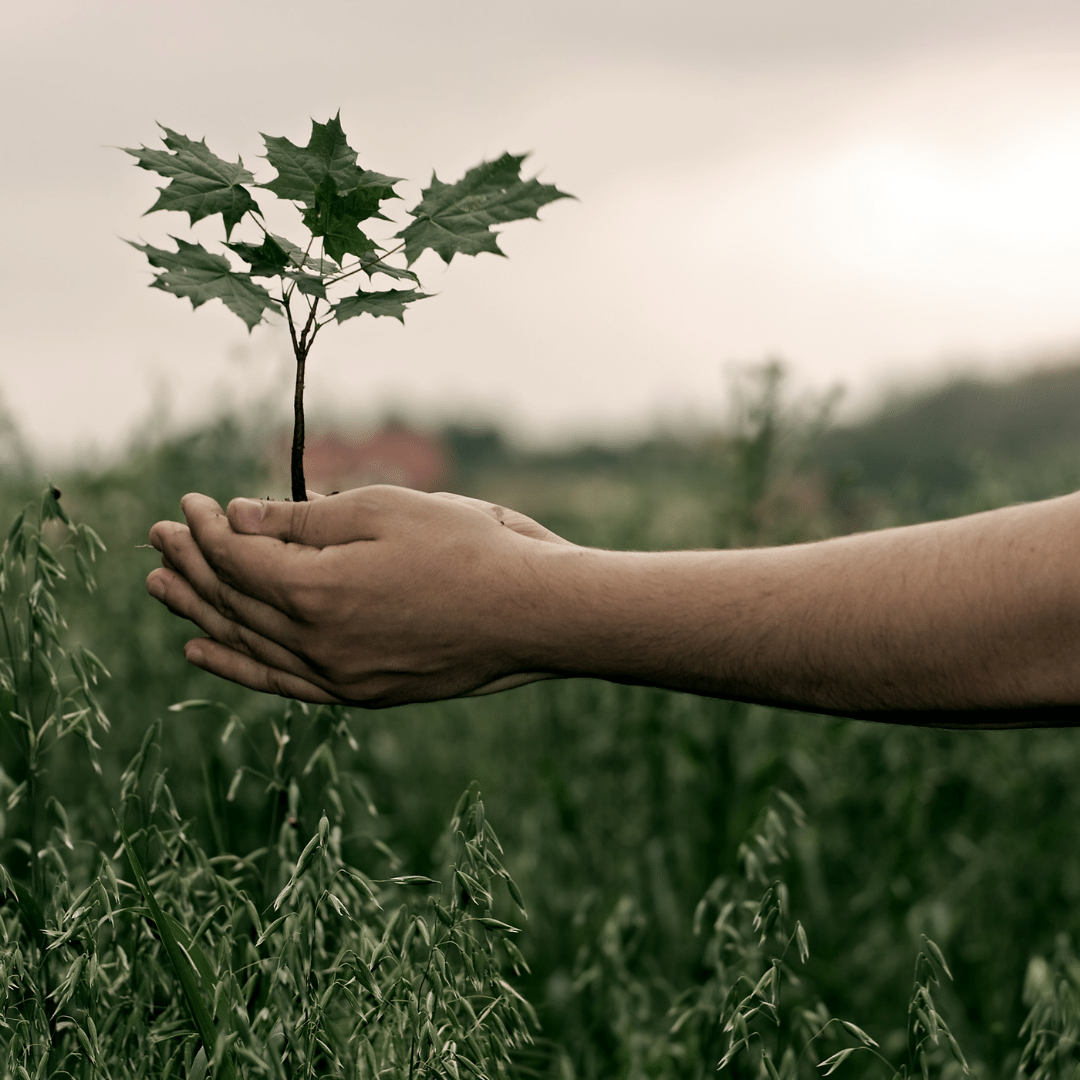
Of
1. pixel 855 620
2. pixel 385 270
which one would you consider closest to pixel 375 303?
pixel 385 270

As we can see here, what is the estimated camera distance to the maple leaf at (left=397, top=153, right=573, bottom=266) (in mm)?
1430

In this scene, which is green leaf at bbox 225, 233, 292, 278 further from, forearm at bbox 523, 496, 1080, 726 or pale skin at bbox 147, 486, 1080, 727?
forearm at bbox 523, 496, 1080, 726

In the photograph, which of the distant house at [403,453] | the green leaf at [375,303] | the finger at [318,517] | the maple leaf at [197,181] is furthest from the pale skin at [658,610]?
the distant house at [403,453]

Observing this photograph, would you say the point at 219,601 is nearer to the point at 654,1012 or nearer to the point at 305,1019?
the point at 305,1019

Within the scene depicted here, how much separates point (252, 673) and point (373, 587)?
295 mm

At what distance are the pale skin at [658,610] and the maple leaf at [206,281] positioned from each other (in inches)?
10.6

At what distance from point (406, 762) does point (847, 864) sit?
5.00 feet

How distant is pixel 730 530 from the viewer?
3.04 metres

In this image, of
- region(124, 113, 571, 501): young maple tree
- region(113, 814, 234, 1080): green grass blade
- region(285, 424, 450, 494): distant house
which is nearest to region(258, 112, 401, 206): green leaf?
region(124, 113, 571, 501): young maple tree

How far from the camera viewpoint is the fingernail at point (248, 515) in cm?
145

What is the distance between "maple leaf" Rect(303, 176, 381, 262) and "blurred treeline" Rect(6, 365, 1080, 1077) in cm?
97

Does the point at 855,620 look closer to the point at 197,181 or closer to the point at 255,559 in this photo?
Answer: the point at 255,559

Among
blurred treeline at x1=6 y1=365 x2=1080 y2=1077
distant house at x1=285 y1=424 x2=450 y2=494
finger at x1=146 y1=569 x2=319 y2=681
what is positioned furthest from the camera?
distant house at x1=285 y1=424 x2=450 y2=494

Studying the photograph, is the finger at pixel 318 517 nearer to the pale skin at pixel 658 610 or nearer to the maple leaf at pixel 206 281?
the pale skin at pixel 658 610
